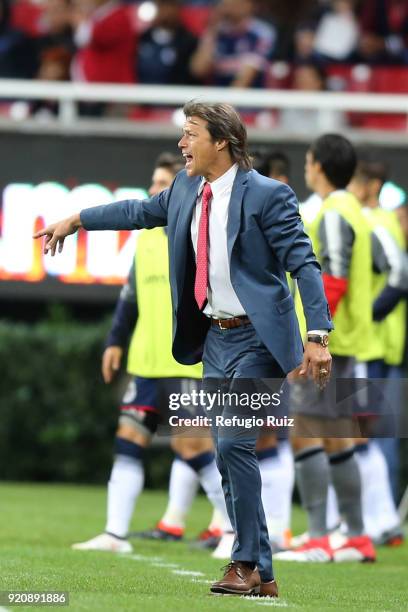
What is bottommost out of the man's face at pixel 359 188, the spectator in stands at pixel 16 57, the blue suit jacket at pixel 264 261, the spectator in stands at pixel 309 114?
the blue suit jacket at pixel 264 261

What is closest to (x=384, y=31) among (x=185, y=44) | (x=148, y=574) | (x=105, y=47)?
(x=185, y=44)

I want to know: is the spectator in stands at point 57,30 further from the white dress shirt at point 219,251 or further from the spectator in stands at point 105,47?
the white dress shirt at point 219,251

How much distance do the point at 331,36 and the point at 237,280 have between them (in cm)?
1000

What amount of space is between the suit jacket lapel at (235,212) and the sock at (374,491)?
4.53 m

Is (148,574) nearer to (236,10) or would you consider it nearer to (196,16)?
(236,10)

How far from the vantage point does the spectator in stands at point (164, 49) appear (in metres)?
15.9

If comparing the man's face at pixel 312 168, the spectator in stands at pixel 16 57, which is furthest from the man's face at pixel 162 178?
the spectator in stands at pixel 16 57

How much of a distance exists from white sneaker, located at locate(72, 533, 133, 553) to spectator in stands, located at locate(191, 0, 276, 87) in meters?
7.41

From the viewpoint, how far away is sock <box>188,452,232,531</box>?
978 centimetres

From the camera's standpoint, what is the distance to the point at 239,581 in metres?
6.53

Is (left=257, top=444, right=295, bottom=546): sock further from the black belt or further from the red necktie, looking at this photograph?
the red necktie

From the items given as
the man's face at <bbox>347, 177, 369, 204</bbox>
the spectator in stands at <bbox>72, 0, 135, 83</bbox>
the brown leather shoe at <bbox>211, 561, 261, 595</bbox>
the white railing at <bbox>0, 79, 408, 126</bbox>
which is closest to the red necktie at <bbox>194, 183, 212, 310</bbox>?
the brown leather shoe at <bbox>211, 561, 261, 595</bbox>

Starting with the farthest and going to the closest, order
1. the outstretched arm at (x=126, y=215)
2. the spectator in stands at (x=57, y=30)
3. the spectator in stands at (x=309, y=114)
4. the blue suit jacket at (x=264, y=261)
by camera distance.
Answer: the spectator in stands at (x=57, y=30)
the spectator in stands at (x=309, y=114)
the outstretched arm at (x=126, y=215)
the blue suit jacket at (x=264, y=261)

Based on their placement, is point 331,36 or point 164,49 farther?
point 331,36
